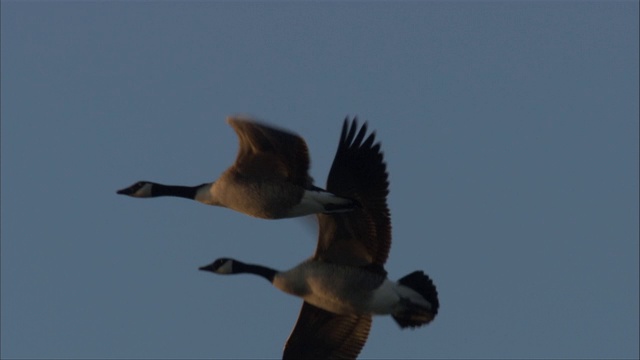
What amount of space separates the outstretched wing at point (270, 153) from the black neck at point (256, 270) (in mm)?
1224

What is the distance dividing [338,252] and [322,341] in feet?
4.09

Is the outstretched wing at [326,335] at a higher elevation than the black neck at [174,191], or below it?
below

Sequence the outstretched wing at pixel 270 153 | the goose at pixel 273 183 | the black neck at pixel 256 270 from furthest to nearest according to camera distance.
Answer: the black neck at pixel 256 270, the goose at pixel 273 183, the outstretched wing at pixel 270 153

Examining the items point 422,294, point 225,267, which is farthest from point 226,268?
point 422,294

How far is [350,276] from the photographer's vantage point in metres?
21.2

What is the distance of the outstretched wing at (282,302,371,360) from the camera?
21.8m

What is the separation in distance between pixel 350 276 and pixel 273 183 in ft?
5.02

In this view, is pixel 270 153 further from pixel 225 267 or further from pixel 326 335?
pixel 326 335

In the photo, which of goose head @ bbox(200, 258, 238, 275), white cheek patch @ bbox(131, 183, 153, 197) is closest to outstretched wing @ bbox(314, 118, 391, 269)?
goose head @ bbox(200, 258, 238, 275)

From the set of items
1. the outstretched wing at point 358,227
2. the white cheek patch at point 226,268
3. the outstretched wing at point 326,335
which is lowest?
the outstretched wing at point 326,335

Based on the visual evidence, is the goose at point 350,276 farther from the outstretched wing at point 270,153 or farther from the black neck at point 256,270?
the outstretched wing at point 270,153

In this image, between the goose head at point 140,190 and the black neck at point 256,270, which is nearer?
the black neck at point 256,270

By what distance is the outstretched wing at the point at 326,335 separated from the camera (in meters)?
21.8

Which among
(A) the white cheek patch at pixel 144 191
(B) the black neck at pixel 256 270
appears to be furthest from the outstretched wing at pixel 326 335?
(A) the white cheek patch at pixel 144 191
